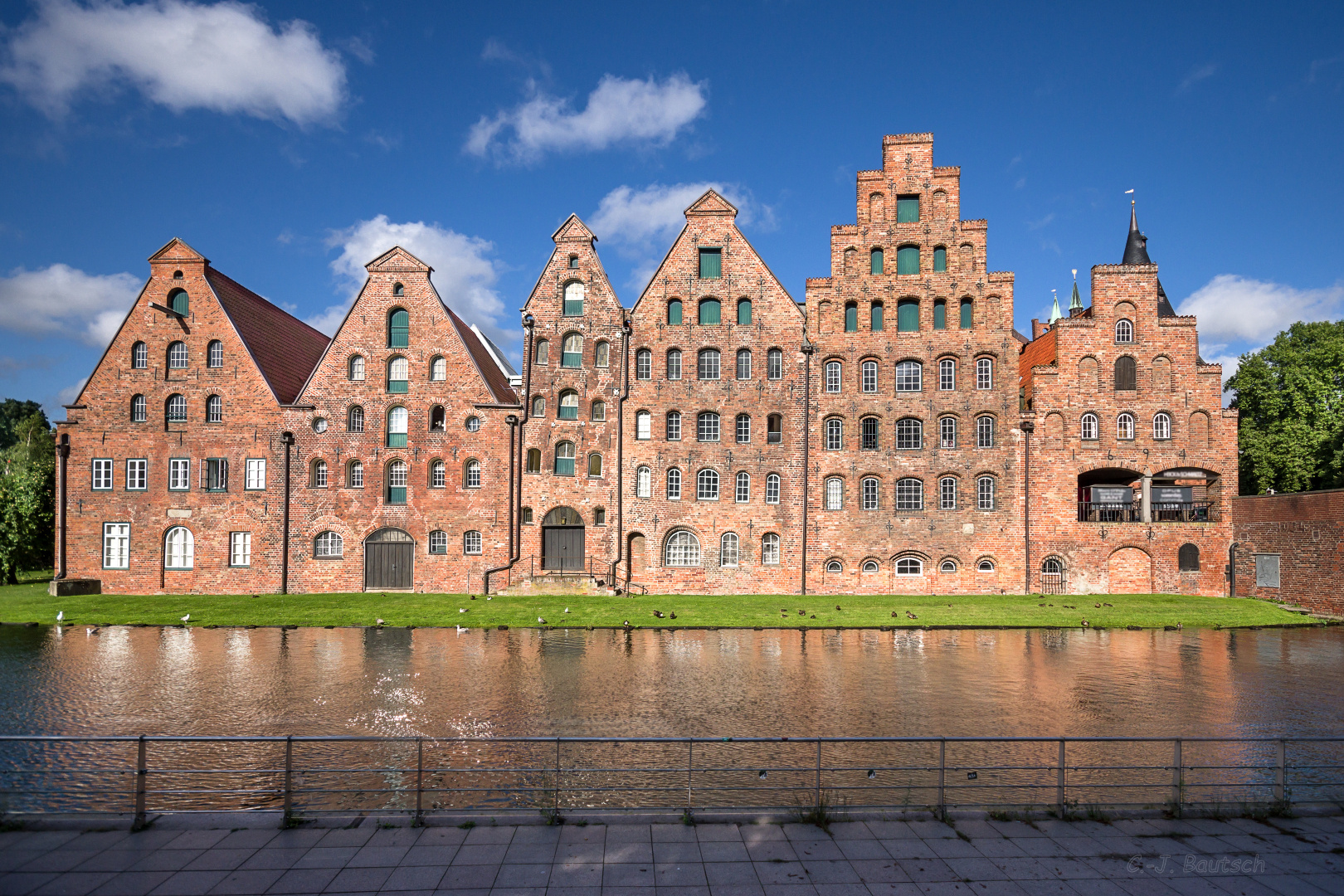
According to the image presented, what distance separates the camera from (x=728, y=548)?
35781 millimetres

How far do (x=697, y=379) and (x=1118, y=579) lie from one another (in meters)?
23.2

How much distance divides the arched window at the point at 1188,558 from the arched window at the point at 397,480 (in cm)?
3898

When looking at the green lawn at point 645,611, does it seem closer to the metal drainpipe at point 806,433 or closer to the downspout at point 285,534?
the downspout at point 285,534

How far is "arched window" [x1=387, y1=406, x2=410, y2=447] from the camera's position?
118ft

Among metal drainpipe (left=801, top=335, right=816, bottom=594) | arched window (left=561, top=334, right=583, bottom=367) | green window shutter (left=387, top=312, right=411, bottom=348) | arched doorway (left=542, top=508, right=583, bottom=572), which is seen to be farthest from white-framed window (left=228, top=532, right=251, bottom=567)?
metal drainpipe (left=801, top=335, right=816, bottom=594)

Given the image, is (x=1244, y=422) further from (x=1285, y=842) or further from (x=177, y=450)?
(x=177, y=450)

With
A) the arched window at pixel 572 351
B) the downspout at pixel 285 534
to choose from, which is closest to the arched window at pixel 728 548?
the arched window at pixel 572 351

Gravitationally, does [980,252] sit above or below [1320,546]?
above

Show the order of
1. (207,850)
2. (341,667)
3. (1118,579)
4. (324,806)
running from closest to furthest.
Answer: (207,850)
(324,806)
(341,667)
(1118,579)

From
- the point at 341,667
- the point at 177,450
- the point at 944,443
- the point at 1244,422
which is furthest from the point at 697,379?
the point at 1244,422

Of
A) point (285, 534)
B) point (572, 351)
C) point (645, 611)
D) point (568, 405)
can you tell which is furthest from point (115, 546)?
point (645, 611)

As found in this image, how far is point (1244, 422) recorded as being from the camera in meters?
42.5

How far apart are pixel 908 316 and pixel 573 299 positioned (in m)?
17.4

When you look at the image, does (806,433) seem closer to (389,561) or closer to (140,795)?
(389,561)
